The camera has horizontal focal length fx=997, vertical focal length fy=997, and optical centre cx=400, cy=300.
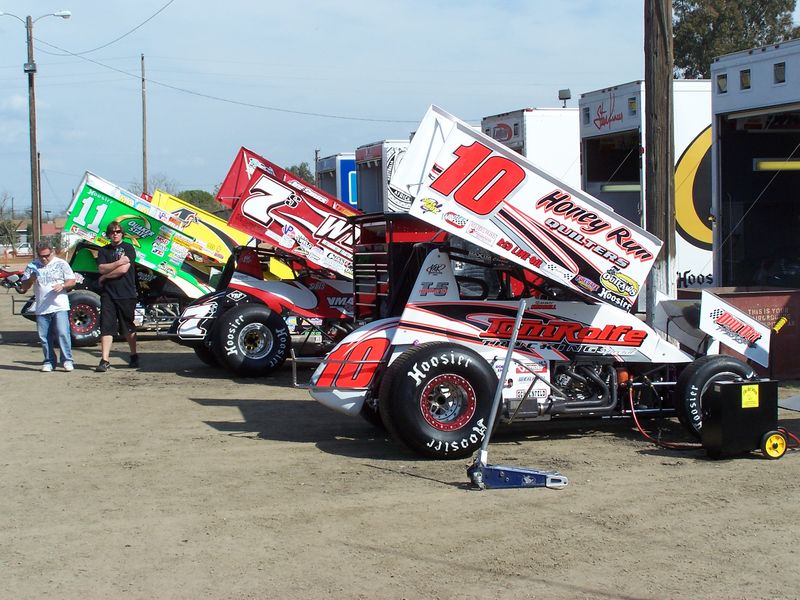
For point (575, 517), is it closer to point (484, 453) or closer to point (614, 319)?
point (484, 453)

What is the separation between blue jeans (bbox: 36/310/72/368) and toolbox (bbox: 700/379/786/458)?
28.6 ft

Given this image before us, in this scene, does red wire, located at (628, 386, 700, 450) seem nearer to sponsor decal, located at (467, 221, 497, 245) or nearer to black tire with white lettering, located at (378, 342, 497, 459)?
black tire with white lettering, located at (378, 342, 497, 459)

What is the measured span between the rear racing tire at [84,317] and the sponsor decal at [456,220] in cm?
984

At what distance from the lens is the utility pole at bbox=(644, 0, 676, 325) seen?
10547 millimetres

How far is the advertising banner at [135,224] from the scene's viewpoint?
16.4 meters

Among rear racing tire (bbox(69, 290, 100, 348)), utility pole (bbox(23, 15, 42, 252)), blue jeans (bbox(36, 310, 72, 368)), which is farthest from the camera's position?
utility pole (bbox(23, 15, 42, 252))

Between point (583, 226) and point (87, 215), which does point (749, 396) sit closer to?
point (583, 226)

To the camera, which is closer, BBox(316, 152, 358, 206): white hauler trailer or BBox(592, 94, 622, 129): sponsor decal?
BBox(592, 94, 622, 129): sponsor decal

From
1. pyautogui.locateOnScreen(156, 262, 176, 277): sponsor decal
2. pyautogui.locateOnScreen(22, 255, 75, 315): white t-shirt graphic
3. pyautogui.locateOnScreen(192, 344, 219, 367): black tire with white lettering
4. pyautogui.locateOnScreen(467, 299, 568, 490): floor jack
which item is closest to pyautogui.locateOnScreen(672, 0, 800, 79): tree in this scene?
pyautogui.locateOnScreen(156, 262, 176, 277): sponsor decal

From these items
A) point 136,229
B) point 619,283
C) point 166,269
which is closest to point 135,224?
point 136,229

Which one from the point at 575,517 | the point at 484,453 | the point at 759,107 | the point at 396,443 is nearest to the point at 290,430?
the point at 396,443

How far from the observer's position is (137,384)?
12.3 meters

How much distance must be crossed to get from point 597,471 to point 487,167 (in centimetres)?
253

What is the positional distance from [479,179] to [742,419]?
9.10 ft
